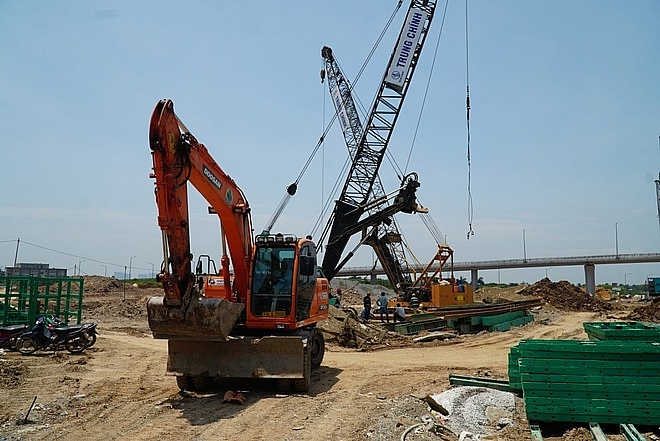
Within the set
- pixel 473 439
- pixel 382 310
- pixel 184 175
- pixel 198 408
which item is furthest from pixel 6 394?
pixel 382 310

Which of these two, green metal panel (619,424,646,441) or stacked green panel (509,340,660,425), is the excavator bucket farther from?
green metal panel (619,424,646,441)

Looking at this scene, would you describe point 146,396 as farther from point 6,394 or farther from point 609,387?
point 609,387

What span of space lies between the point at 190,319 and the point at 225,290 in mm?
2161

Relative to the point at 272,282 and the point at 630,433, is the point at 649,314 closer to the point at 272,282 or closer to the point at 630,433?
the point at 630,433

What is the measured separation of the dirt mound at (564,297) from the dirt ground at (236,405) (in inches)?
850

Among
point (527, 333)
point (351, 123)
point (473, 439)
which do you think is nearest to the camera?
point (473, 439)

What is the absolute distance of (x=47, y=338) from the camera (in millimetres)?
15172

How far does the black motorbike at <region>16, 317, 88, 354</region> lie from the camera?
15156 millimetres

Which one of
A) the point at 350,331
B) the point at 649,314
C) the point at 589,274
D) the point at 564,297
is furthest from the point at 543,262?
the point at 350,331

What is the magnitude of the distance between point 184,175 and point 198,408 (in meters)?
3.70

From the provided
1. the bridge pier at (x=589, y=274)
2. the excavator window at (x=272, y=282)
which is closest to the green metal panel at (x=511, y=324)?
the excavator window at (x=272, y=282)

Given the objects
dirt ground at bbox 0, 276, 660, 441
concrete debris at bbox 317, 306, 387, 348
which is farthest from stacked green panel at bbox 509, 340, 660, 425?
concrete debris at bbox 317, 306, 387, 348

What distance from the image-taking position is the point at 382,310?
22.9m

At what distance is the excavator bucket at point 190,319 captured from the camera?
8672 millimetres
